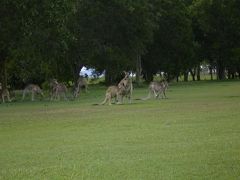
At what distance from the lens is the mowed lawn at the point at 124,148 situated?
39.0ft

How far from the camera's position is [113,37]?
217ft

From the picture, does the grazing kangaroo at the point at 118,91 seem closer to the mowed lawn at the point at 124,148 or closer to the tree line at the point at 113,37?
the tree line at the point at 113,37

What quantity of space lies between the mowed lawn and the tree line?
17132 millimetres

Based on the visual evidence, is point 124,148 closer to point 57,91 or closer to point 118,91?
point 118,91

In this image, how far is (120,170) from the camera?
39.5 feet

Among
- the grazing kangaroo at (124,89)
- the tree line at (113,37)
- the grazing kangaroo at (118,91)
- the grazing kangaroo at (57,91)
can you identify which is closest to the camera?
the grazing kangaroo at (118,91)

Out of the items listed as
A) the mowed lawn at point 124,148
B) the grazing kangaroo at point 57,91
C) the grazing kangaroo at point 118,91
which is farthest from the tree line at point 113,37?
the mowed lawn at point 124,148

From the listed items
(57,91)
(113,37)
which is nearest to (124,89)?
(57,91)

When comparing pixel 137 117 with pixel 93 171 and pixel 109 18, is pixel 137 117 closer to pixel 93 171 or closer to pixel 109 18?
pixel 93 171

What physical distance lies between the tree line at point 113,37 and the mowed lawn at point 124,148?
1713 centimetres

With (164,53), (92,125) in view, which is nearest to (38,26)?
(92,125)

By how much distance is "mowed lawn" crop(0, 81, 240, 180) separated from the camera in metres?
11.9

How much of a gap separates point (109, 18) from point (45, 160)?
51528mm

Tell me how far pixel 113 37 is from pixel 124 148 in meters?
51.5
